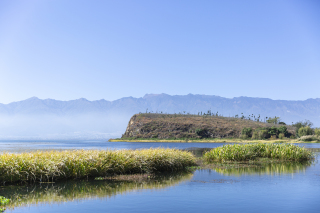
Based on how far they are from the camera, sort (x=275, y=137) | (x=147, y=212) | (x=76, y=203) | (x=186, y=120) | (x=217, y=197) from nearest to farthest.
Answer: (x=147, y=212) → (x=76, y=203) → (x=217, y=197) → (x=275, y=137) → (x=186, y=120)

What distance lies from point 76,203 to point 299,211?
7.24 m

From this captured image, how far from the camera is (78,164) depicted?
14.5 m

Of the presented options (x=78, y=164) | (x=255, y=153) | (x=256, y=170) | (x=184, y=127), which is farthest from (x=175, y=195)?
(x=184, y=127)

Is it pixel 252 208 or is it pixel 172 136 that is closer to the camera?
pixel 252 208

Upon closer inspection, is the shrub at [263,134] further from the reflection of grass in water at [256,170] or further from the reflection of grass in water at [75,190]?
the reflection of grass in water at [75,190]

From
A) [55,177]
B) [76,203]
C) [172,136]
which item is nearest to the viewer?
[76,203]

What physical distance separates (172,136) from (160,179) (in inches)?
3738

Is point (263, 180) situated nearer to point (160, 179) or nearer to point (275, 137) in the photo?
point (160, 179)

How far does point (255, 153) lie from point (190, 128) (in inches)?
3524

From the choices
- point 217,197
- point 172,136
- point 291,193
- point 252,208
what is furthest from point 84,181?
point 172,136

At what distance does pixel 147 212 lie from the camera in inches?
344

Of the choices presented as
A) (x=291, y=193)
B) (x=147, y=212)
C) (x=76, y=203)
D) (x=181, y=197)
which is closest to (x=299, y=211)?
(x=291, y=193)

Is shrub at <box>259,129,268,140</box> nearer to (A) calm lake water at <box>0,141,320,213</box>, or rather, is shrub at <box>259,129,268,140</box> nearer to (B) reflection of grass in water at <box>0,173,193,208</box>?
(A) calm lake water at <box>0,141,320,213</box>

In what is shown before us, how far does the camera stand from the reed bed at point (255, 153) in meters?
23.6
